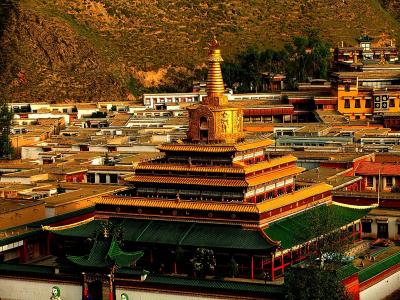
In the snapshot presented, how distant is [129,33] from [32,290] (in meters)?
124

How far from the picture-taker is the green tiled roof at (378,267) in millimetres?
54812

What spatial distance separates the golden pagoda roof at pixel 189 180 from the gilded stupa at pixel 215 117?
3493mm

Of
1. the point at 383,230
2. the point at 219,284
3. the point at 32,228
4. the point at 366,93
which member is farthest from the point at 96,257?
the point at 366,93

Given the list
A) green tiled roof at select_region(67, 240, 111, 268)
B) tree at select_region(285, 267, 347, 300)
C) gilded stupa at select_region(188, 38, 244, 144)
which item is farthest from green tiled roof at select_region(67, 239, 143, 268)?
gilded stupa at select_region(188, 38, 244, 144)

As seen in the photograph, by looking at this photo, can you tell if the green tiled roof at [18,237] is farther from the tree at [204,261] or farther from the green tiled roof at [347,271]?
the green tiled roof at [347,271]

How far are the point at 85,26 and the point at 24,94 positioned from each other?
23.3 meters

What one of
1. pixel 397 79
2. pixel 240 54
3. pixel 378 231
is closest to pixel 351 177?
pixel 378 231

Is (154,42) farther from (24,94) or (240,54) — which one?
(24,94)

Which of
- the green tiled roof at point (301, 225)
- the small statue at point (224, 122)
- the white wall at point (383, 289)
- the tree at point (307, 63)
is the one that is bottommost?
the white wall at point (383, 289)

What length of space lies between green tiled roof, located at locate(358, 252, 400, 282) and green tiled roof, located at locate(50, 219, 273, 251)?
195 inches

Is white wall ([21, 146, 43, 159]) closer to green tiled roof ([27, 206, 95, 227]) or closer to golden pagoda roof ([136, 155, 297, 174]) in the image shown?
green tiled roof ([27, 206, 95, 227])

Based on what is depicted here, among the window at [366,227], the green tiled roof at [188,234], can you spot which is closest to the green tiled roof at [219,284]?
the green tiled roof at [188,234]

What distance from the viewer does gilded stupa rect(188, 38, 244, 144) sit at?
206 ft

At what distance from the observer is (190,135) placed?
63.5m
